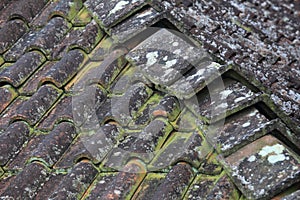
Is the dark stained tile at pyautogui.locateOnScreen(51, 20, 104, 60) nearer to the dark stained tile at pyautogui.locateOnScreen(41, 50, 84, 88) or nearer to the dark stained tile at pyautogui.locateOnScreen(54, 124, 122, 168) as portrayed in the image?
the dark stained tile at pyautogui.locateOnScreen(41, 50, 84, 88)

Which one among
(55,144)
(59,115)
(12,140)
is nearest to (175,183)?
(55,144)

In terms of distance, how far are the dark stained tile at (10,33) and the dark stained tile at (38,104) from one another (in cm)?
55

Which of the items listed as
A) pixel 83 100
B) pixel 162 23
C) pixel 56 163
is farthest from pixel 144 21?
pixel 56 163

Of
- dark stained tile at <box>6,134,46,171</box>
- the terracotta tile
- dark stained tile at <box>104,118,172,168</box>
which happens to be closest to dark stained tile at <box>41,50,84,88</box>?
dark stained tile at <box>6,134,46,171</box>

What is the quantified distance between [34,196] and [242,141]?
948mm

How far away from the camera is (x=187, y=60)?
3.27 m

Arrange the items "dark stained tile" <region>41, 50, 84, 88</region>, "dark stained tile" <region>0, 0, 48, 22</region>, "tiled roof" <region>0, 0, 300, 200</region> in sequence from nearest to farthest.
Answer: "tiled roof" <region>0, 0, 300, 200</region> → "dark stained tile" <region>41, 50, 84, 88</region> → "dark stained tile" <region>0, 0, 48, 22</region>

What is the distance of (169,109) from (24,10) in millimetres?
1352

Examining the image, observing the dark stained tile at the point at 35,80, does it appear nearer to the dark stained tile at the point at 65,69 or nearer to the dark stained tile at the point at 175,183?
the dark stained tile at the point at 65,69

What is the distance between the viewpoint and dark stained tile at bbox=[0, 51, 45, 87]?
11.5ft

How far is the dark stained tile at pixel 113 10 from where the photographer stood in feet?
11.6

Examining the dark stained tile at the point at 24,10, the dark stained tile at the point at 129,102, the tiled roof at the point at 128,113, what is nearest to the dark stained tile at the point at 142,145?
the tiled roof at the point at 128,113

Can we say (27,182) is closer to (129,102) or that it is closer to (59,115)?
(59,115)

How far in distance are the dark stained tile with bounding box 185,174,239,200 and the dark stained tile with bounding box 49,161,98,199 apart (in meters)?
0.46
